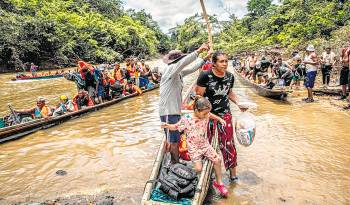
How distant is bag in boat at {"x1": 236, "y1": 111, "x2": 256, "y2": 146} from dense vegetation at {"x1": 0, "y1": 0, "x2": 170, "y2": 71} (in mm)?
26628

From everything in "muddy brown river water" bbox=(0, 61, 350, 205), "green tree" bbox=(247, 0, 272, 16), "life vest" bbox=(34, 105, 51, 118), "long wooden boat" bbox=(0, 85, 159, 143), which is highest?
"green tree" bbox=(247, 0, 272, 16)

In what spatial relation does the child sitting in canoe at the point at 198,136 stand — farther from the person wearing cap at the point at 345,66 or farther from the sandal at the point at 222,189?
the person wearing cap at the point at 345,66

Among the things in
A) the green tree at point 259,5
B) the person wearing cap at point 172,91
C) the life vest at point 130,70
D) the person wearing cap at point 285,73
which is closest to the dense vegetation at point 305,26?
the life vest at point 130,70

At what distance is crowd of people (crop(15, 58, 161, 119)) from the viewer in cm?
833

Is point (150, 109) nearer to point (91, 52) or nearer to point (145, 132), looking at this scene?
point (145, 132)

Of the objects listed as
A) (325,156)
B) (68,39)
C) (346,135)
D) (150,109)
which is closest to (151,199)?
(325,156)

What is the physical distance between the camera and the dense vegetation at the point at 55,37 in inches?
1049

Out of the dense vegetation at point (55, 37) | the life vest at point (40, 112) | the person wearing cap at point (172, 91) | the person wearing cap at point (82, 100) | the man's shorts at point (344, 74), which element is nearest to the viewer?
the person wearing cap at point (172, 91)

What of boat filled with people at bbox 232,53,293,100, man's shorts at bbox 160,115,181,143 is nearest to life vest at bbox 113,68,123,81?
boat filled with people at bbox 232,53,293,100

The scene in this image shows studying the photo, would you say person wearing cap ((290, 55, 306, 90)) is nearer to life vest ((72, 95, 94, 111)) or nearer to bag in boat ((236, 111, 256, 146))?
life vest ((72, 95, 94, 111))

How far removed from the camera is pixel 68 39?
33.2 metres

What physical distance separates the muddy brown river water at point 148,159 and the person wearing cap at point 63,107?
45 cm

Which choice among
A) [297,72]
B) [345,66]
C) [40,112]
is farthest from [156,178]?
[297,72]

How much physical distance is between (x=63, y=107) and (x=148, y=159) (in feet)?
13.8
